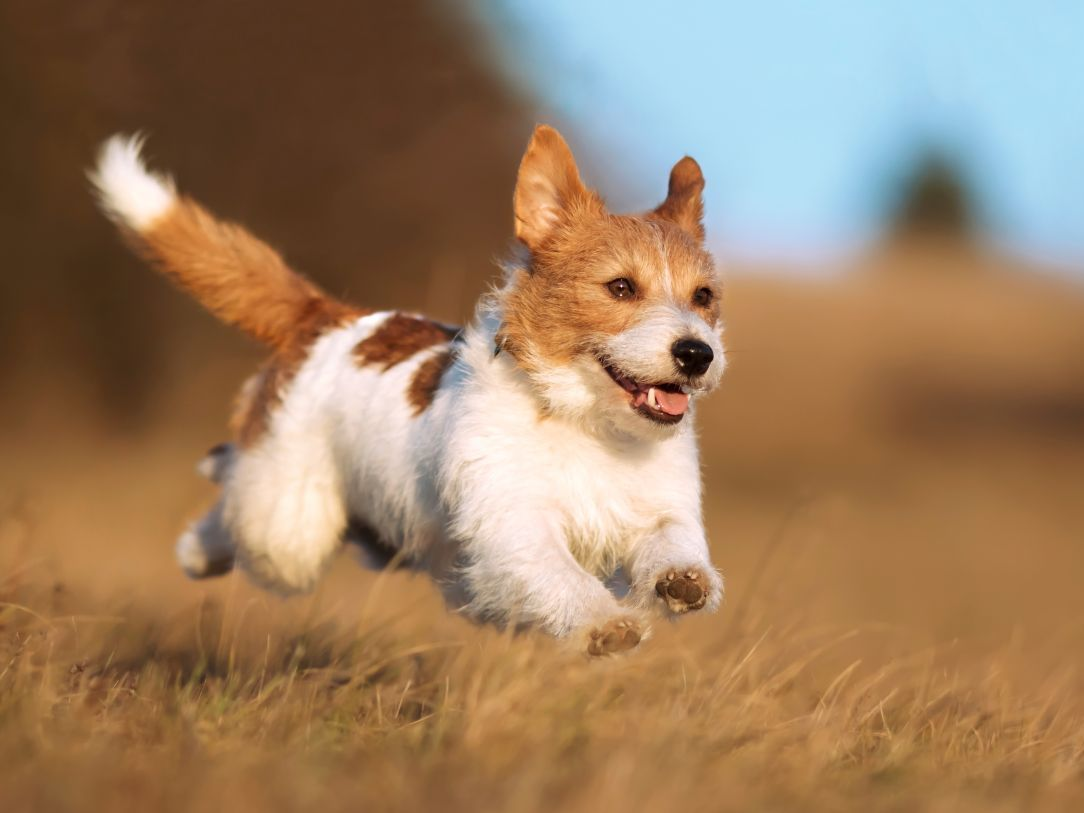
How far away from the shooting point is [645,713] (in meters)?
3.29

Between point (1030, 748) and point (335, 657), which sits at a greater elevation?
point (1030, 748)

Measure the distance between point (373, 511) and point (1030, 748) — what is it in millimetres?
2488

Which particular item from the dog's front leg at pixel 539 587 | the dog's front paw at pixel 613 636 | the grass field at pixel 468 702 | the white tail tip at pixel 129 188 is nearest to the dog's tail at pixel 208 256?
the white tail tip at pixel 129 188

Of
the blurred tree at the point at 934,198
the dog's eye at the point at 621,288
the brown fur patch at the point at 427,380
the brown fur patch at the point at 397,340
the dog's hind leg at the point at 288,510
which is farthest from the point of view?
the blurred tree at the point at 934,198

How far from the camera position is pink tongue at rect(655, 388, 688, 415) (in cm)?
412

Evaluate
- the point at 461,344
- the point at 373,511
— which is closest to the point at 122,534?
the point at 373,511

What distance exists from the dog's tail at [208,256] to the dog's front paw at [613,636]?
246 cm

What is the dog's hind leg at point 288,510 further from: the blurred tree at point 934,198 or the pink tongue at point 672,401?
the blurred tree at point 934,198

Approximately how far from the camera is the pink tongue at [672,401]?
162 inches

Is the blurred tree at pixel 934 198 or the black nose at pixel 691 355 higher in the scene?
the blurred tree at pixel 934 198

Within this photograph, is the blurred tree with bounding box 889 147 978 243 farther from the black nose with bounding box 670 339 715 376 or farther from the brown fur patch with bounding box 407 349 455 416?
the black nose with bounding box 670 339 715 376

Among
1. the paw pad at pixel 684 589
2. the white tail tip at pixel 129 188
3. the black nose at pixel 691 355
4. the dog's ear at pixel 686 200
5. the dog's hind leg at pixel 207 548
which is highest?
the dog's ear at pixel 686 200

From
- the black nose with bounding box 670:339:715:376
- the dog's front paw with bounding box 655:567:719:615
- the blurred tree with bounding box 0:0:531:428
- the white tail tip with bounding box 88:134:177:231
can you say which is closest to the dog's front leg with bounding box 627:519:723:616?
the dog's front paw with bounding box 655:567:719:615

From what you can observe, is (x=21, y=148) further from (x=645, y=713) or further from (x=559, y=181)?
(x=645, y=713)
